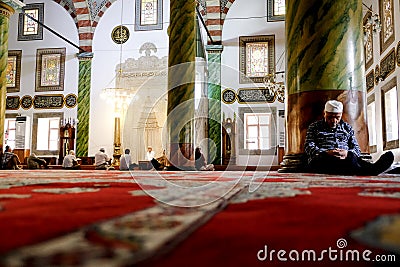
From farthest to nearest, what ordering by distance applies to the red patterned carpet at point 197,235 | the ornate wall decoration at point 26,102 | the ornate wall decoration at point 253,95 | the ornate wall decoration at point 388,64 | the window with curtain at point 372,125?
the ornate wall decoration at point 26,102 < the ornate wall decoration at point 253,95 < the window with curtain at point 372,125 < the ornate wall decoration at point 388,64 < the red patterned carpet at point 197,235

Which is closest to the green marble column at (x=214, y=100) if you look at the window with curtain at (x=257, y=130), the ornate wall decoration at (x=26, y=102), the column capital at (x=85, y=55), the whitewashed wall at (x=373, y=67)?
the window with curtain at (x=257, y=130)

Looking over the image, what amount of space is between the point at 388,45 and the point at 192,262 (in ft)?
35.5

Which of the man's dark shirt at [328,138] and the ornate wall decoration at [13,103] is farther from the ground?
the ornate wall decoration at [13,103]

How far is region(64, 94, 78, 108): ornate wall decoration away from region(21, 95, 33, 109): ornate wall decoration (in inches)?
51.3

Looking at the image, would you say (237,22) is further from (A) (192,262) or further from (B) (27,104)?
(A) (192,262)

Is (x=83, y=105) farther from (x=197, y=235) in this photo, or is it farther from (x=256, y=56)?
(x=197, y=235)

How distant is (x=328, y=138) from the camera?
4250 mm

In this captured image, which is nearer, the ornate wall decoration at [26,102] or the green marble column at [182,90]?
the green marble column at [182,90]

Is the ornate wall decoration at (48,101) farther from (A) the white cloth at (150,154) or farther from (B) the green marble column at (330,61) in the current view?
(B) the green marble column at (330,61)

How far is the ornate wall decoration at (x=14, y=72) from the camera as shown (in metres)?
15.8

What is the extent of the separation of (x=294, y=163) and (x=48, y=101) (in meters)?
12.3

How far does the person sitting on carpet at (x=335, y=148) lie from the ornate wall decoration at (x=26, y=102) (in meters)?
13.0
